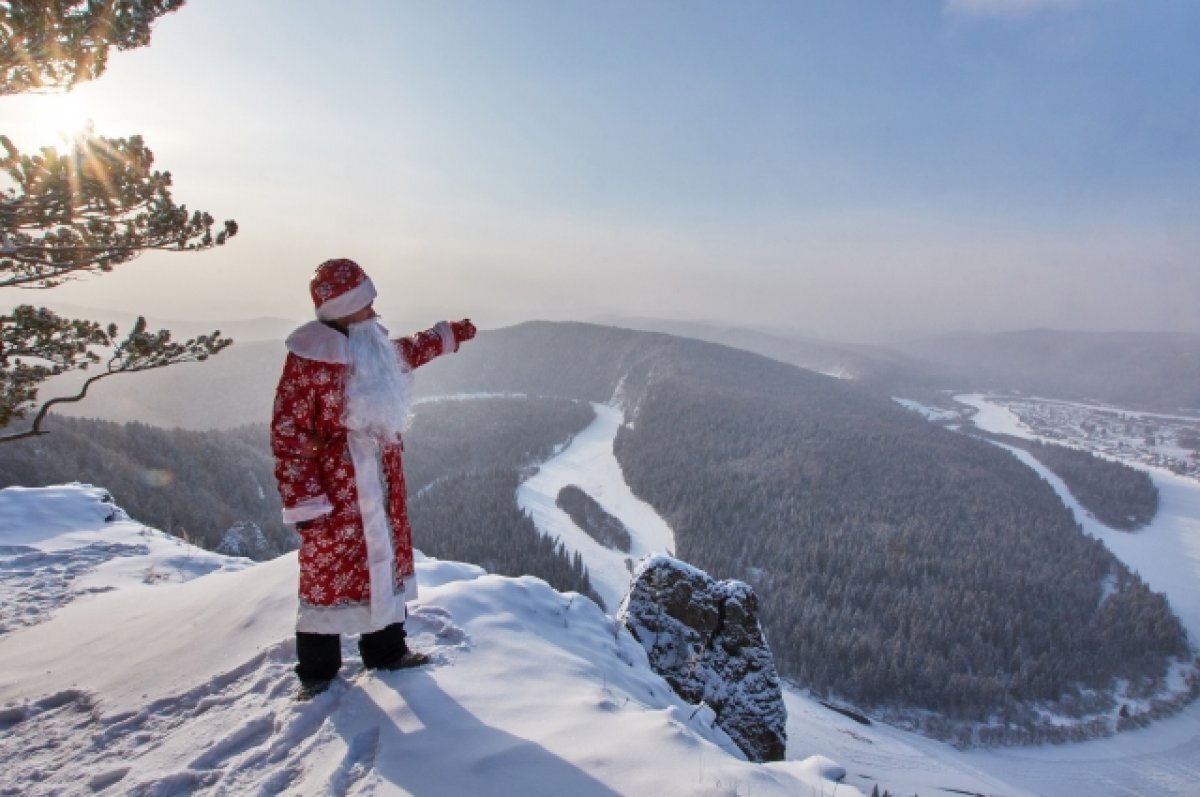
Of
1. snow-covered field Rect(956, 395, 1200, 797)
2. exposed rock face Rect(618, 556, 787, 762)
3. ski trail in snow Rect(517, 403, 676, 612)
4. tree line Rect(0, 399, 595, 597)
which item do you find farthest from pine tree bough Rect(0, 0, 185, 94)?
snow-covered field Rect(956, 395, 1200, 797)

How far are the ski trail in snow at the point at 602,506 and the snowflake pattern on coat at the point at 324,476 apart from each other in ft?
157

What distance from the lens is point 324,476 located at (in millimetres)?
4359

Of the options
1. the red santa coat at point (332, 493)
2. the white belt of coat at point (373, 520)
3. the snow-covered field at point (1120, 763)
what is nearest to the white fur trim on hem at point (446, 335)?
the red santa coat at point (332, 493)

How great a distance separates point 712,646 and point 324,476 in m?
8.27

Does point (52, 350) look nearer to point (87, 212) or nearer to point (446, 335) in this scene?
point (87, 212)

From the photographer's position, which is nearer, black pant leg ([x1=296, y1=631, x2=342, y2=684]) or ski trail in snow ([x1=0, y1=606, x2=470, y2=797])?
ski trail in snow ([x1=0, y1=606, x2=470, y2=797])

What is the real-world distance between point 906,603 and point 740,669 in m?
71.0

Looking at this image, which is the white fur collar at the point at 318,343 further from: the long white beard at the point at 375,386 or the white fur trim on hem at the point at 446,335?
the white fur trim on hem at the point at 446,335

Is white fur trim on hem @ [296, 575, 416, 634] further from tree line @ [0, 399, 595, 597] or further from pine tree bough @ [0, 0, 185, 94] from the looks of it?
tree line @ [0, 399, 595, 597]

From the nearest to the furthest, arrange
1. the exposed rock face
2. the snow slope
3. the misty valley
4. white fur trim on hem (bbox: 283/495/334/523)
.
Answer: the snow slope, white fur trim on hem (bbox: 283/495/334/523), the exposed rock face, the misty valley

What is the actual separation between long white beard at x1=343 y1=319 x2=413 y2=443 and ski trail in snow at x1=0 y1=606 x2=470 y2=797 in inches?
86.4

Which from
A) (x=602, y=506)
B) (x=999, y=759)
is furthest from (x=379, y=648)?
(x=602, y=506)

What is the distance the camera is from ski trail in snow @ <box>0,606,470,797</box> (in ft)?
12.3

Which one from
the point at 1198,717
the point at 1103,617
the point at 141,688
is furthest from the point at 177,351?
the point at 1103,617
